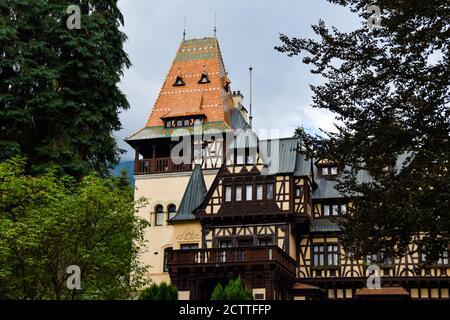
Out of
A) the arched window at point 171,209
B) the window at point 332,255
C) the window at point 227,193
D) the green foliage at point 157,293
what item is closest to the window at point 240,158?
the window at point 227,193

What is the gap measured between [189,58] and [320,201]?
59.0ft

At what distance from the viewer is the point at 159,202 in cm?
4441

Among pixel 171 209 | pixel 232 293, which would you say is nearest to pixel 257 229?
pixel 171 209

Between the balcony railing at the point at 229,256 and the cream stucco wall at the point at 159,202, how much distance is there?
20.0ft

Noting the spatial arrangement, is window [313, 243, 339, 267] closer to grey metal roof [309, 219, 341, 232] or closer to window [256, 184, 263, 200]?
grey metal roof [309, 219, 341, 232]

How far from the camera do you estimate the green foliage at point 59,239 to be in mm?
19734

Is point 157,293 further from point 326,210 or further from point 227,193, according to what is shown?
point 326,210

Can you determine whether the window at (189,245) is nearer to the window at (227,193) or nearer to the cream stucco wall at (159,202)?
the cream stucco wall at (159,202)

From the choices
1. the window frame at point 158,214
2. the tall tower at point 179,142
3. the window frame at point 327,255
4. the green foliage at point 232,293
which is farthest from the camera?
the window frame at point 158,214

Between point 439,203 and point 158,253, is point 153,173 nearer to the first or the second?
point 158,253

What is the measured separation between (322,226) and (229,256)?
639cm

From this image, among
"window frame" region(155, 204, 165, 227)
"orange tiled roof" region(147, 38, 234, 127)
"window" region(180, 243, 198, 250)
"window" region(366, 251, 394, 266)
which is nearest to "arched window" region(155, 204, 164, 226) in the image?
"window frame" region(155, 204, 165, 227)

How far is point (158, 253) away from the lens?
139 feet
